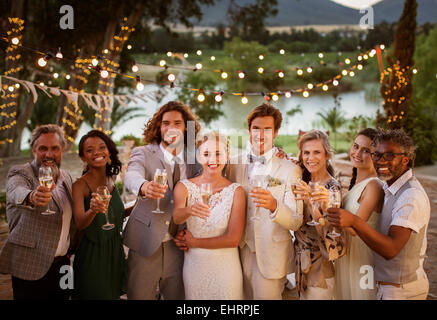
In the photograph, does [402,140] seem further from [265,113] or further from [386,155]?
[265,113]

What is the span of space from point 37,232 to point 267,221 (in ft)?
4.96

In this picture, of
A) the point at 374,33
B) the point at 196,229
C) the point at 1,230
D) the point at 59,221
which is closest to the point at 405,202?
the point at 196,229

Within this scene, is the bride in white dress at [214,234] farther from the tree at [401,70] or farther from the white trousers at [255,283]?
the tree at [401,70]

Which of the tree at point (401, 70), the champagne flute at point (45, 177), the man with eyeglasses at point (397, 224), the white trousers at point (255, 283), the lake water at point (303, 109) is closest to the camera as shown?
the man with eyeglasses at point (397, 224)

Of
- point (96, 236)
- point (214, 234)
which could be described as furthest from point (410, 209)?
point (96, 236)

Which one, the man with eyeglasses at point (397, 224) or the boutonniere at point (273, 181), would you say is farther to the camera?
the boutonniere at point (273, 181)

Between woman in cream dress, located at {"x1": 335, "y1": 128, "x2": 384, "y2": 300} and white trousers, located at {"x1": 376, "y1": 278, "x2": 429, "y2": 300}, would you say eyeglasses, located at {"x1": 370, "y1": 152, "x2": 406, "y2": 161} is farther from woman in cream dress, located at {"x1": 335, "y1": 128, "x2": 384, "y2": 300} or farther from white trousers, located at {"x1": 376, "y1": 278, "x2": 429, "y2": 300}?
white trousers, located at {"x1": 376, "y1": 278, "x2": 429, "y2": 300}

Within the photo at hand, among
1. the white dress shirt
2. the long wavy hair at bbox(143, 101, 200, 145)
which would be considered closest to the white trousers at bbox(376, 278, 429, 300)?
the white dress shirt

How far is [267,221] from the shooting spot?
8.57ft

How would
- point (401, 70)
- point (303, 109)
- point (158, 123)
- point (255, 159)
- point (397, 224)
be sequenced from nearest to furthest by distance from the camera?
point (397, 224) < point (255, 159) < point (158, 123) < point (401, 70) < point (303, 109)

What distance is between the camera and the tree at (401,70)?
9609 millimetres

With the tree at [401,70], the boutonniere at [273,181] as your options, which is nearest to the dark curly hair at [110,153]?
the boutonniere at [273,181]

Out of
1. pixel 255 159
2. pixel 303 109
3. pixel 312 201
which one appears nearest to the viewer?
pixel 312 201

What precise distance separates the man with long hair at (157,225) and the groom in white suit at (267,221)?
1.52ft
